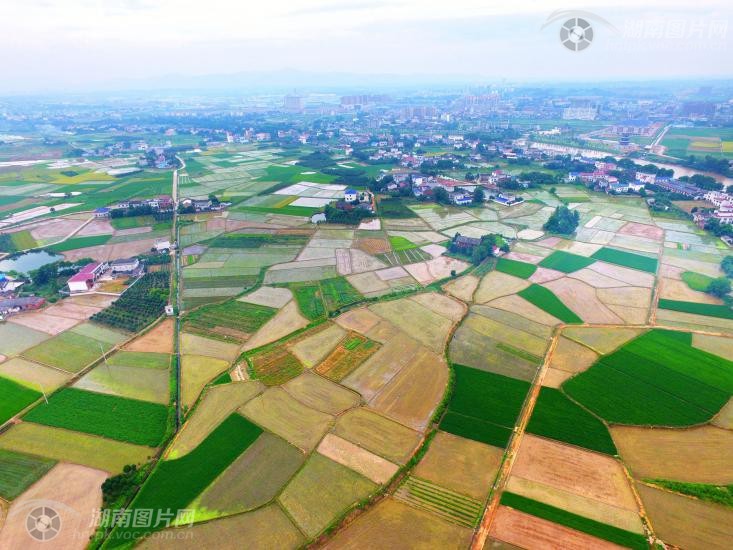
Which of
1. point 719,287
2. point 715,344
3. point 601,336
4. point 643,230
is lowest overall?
point 601,336

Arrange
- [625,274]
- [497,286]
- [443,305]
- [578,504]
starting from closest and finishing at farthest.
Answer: [578,504]
[443,305]
[497,286]
[625,274]

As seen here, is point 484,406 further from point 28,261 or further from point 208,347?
point 28,261

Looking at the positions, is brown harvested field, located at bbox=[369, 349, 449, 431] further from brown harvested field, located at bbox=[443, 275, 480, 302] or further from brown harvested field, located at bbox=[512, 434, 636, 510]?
brown harvested field, located at bbox=[443, 275, 480, 302]

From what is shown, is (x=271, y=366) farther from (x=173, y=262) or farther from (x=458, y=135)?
(x=458, y=135)

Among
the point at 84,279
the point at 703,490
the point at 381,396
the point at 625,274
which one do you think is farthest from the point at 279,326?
the point at 625,274

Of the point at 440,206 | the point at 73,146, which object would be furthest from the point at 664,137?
the point at 73,146

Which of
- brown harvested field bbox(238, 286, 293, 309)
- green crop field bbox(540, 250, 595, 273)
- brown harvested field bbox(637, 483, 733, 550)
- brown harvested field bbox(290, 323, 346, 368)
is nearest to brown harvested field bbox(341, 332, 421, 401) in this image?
brown harvested field bbox(290, 323, 346, 368)

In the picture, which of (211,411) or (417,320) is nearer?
(211,411)
